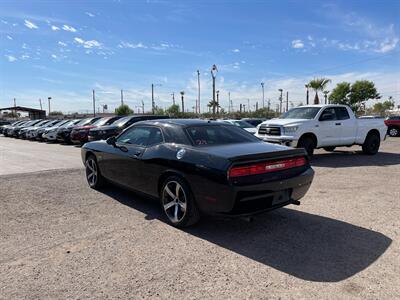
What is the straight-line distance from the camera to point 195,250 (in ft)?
13.2

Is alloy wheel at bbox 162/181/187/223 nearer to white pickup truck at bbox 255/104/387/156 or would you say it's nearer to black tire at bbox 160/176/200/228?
black tire at bbox 160/176/200/228

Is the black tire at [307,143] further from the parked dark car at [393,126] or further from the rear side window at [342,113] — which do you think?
the parked dark car at [393,126]

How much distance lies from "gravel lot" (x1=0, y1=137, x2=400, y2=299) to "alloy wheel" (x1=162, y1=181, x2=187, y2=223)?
0.18 meters

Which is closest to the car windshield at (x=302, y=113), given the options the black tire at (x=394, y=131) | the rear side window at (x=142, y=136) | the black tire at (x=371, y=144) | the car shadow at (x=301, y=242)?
the black tire at (x=371, y=144)

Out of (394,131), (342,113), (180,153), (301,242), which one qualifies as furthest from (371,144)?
(394,131)

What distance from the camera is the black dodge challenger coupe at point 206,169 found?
13.5 ft

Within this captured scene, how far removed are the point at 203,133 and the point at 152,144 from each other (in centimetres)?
82

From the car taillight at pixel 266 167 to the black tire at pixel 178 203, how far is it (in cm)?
74

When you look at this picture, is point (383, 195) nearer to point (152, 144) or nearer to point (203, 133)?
point (203, 133)

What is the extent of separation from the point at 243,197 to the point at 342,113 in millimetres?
9946

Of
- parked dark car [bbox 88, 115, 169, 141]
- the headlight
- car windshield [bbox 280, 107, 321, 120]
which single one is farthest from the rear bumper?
parked dark car [bbox 88, 115, 169, 141]

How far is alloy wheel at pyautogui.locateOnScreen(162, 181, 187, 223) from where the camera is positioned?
15.3 feet

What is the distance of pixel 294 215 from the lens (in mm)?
5332

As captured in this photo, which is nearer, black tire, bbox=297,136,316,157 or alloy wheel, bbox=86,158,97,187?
alloy wheel, bbox=86,158,97,187
